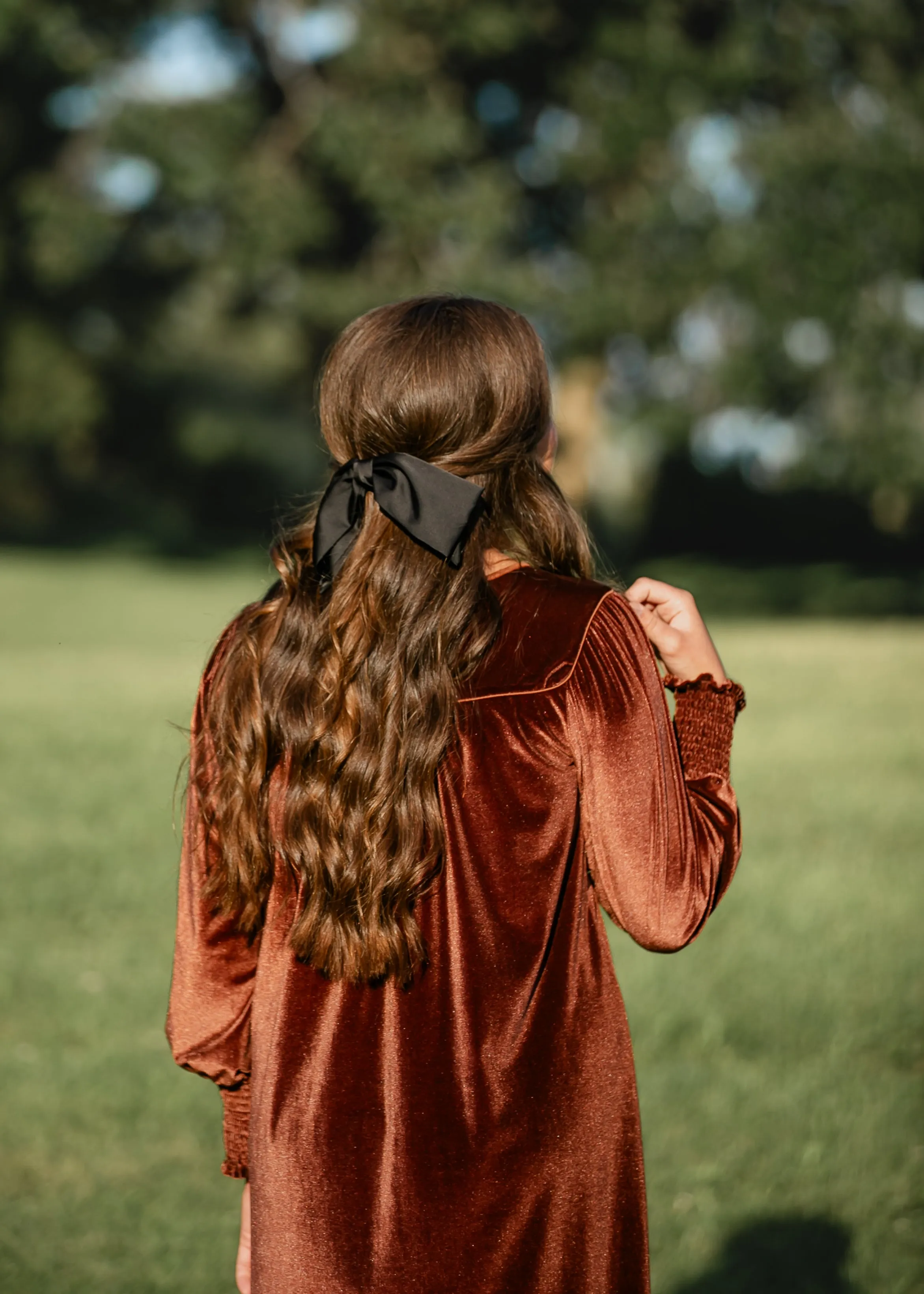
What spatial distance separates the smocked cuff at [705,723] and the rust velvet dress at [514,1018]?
2.7 inches

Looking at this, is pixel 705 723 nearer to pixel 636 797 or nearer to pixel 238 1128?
pixel 636 797

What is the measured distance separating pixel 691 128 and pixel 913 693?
11267mm

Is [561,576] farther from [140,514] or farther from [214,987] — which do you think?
[140,514]

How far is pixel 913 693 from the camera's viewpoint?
12.1 m

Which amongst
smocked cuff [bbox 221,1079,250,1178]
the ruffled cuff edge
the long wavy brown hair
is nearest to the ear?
the long wavy brown hair

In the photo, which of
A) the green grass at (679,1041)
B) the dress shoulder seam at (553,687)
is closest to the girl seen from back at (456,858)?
the dress shoulder seam at (553,687)

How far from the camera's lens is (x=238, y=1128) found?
1977 millimetres

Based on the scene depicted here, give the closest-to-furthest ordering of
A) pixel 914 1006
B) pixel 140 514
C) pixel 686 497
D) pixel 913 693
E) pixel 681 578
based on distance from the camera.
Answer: pixel 914 1006, pixel 913 693, pixel 681 578, pixel 686 497, pixel 140 514

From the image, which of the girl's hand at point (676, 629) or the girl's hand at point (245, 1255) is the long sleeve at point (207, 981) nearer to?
the girl's hand at point (245, 1255)

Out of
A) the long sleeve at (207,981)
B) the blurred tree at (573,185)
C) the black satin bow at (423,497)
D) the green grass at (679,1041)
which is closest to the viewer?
the black satin bow at (423,497)

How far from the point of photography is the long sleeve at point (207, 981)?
75.3 inches

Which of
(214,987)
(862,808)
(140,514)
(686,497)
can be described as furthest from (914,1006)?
(140,514)

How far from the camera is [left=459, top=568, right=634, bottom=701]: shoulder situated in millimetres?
1666

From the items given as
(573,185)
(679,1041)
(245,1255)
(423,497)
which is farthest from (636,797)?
(573,185)
